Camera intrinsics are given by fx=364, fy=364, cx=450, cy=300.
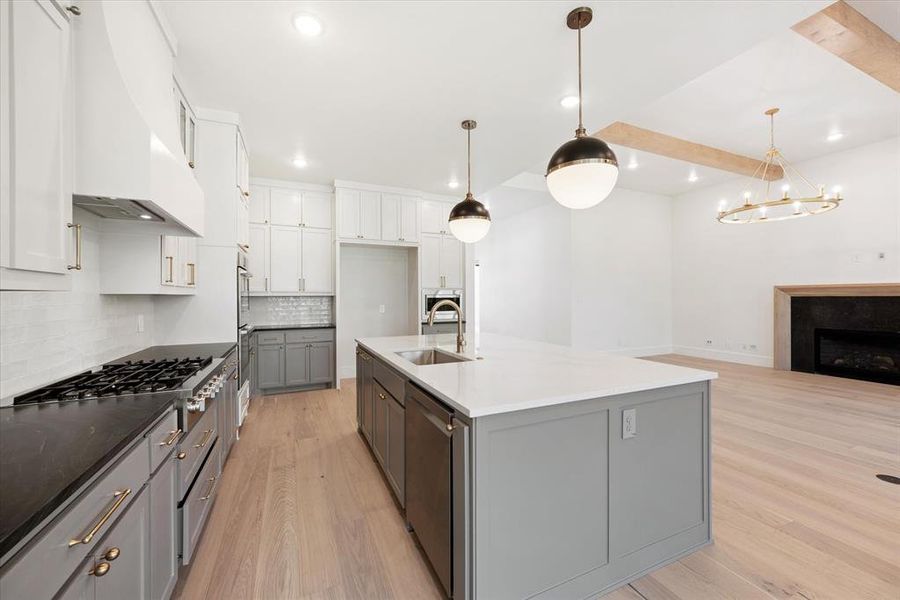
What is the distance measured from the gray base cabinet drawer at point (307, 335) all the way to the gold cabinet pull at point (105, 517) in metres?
3.90

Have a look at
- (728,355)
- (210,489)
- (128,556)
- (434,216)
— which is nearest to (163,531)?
(128,556)

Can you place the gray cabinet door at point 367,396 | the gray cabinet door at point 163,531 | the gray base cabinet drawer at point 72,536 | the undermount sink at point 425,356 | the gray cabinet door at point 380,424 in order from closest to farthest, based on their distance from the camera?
the gray base cabinet drawer at point 72,536
the gray cabinet door at point 163,531
the gray cabinet door at point 380,424
the undermount sink at point 425,356
the gray cabinet door at point 367,396

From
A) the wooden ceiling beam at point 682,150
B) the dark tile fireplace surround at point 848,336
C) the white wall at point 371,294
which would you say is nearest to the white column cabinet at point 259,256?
the white wall at point 371,294

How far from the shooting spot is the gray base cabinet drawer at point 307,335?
483 cm

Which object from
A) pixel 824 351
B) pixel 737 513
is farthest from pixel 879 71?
pixel 824 351

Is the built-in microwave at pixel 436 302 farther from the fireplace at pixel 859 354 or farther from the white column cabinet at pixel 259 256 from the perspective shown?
the fireplace at pixel 859 354

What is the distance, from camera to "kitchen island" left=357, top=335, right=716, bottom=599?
1.36 meters

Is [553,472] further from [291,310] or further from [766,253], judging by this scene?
[766,253]

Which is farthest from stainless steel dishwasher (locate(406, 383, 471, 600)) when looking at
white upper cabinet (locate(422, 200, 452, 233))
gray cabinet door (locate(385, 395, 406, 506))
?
white upper cabinet (locate(422, 200, 452, 233))

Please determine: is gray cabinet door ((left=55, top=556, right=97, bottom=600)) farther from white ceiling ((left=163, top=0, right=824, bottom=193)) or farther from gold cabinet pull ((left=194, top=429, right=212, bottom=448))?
white ceiling ((left=163, top=0, right=824, bottom=193))

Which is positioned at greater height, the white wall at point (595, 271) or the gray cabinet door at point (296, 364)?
the white wall at point (595, 271)

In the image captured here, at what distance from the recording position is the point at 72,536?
2.75ft

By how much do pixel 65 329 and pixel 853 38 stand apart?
5.24m

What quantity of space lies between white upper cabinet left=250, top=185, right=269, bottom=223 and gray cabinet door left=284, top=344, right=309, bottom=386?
1.74 m
